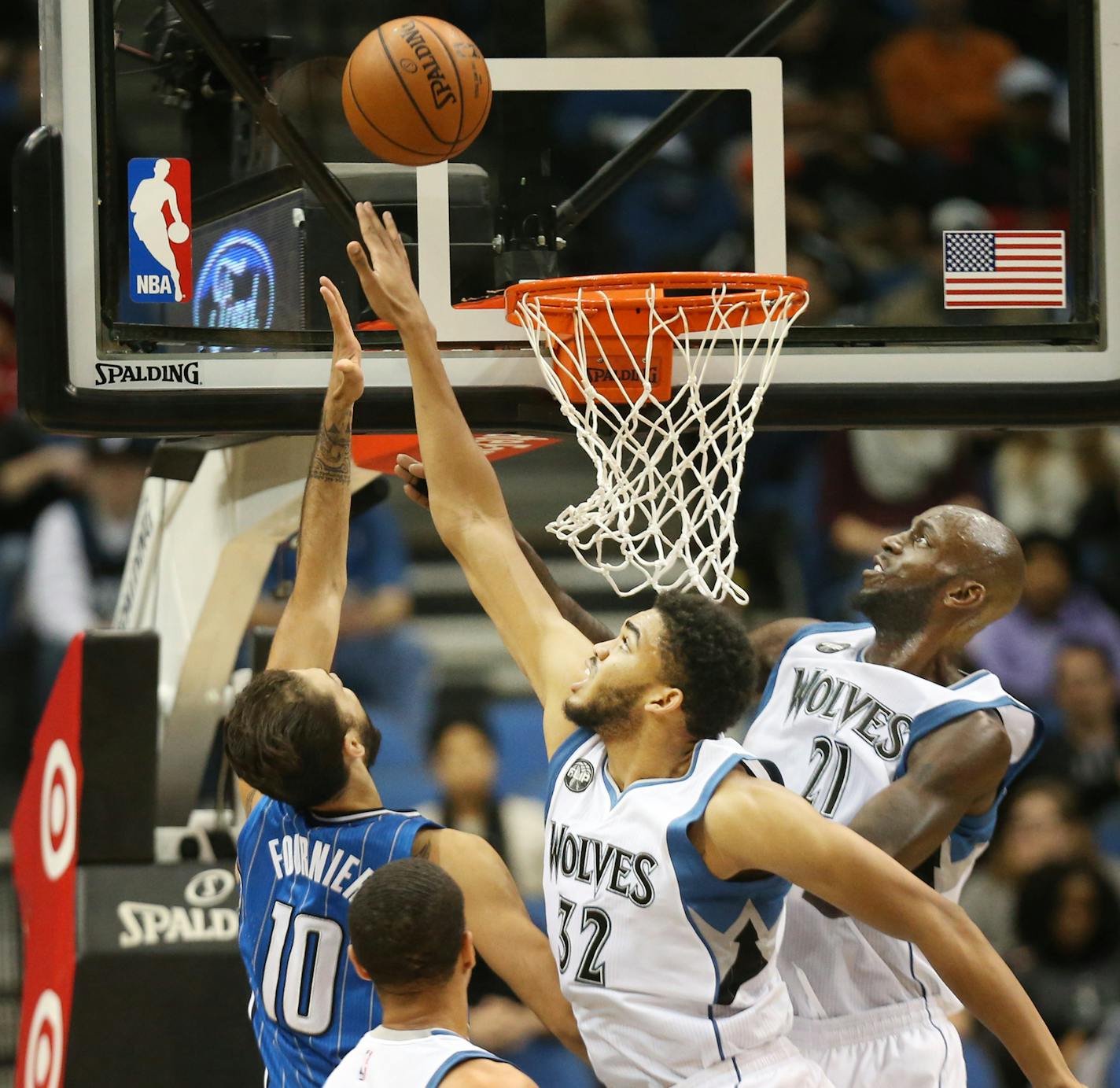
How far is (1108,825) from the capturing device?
6938 millimetres

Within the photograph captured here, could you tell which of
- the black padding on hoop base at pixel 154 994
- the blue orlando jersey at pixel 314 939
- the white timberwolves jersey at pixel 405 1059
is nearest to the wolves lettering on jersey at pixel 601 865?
the blue orlando jersey at pixel 314 939

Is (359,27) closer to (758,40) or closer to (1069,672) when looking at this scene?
(758,40)

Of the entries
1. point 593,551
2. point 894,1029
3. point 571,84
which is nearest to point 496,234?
point 571,84

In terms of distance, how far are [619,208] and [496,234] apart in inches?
123

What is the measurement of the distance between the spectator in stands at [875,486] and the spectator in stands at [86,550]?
9.21ft

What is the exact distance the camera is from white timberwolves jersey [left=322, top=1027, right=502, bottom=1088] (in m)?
2.56

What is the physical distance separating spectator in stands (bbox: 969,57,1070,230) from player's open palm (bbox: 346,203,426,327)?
12.4 feet

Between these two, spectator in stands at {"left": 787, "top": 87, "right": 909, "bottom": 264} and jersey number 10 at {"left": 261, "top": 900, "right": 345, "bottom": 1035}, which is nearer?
jersey number 10 at {"left": 261, "top": 900, "right": 345, "bottom": 1035}

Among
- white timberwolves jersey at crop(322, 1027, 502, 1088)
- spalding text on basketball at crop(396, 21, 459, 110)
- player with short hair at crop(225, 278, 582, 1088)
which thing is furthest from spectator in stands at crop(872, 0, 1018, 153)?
white timberwolves jersey at crop(322, 1027, 502, 1088)

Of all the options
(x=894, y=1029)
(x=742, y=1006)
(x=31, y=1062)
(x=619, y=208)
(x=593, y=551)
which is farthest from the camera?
(x=593, y=551)

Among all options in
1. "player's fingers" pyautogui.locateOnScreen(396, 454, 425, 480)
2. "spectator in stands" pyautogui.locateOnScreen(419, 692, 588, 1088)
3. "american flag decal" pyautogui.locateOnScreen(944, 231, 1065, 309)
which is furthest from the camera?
"spectator in stands" pyautogui.locateOnScreen(419, 692, 588, 1088)

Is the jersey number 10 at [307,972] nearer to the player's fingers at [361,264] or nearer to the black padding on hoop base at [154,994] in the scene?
the player's fingers at [361,264]

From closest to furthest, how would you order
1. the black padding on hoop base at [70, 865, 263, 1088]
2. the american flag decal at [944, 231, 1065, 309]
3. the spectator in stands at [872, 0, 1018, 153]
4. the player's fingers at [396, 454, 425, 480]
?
the player's fingers at [396, 454, 425, 480] → the american flag decal at [944, 231, 1065, 309] → the black padding on hoop base at [70, 865, 263, 1088] → the spectator in stands at [872, 0, 1018, 153]

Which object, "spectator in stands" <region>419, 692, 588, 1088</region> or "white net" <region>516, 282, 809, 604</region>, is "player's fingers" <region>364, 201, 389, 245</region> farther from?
"spectator in stands" <region>419, 692, 588, 1088</region>
